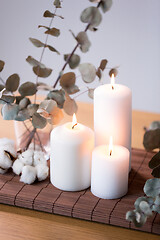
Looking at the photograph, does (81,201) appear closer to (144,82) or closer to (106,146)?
(106,146)

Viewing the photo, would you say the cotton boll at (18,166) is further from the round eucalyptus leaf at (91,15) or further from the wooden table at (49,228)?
the round eucalyptus leaf at (91,15)

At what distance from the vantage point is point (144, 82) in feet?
6.04

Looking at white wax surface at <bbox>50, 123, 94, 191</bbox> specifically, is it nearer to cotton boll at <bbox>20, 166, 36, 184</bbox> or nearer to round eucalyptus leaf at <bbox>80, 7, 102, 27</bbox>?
cotton boll at <bbox>20, 166, 36, 184</bbox>

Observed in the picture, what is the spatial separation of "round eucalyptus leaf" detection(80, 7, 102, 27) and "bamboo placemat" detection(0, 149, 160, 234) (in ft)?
1.02

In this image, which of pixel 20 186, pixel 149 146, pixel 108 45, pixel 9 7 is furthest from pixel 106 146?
pixel 108 45

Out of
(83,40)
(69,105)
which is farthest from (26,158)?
(83,40)

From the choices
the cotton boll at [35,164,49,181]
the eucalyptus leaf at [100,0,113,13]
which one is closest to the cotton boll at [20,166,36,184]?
the cotton boll at [35,164,49,181]

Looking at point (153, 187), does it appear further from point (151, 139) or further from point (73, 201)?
point (151, 139)

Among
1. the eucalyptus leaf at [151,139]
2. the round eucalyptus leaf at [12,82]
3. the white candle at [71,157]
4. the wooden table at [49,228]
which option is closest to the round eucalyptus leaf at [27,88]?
the round eucalyptus leaf at [12,82]

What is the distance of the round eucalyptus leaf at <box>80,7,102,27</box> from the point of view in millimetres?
756

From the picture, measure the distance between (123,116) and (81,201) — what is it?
17 centimetres

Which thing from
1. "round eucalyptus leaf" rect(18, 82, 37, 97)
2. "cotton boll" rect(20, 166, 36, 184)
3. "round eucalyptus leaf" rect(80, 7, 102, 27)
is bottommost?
"cotton boll" rect(20, 166, 36, 184)

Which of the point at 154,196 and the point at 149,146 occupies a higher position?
the point at 149,146

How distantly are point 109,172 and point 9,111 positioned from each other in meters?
0.22
